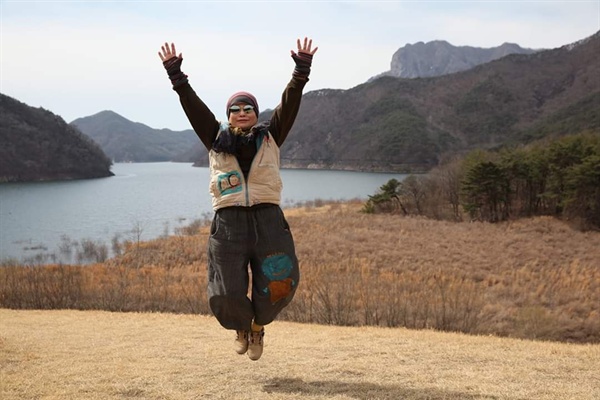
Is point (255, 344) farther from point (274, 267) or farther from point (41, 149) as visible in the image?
point (41, 149)

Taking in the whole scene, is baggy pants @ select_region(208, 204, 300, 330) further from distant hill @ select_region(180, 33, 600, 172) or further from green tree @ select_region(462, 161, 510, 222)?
distant hill @ select_region(180, 33, 600, 172)

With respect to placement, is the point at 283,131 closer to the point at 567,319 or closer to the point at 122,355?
the point at 122,355

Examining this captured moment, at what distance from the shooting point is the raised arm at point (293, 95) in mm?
4680

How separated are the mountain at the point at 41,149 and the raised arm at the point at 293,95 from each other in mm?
107701

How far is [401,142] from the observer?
140 m

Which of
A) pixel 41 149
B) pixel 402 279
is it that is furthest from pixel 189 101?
pixel 41 149

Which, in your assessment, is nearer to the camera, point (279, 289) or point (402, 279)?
point (279, 289)

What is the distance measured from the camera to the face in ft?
16.2

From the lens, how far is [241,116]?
4.95m

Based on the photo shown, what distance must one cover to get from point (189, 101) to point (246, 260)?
151cm

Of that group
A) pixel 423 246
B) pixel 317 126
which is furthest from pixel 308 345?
pixel 317 126

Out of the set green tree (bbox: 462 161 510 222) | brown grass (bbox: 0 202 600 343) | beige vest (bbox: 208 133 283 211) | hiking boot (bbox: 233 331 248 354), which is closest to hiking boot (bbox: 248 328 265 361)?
hiking boot (bbox: 233 331 248 354)

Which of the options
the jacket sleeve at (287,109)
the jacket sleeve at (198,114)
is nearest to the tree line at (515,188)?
the jacket sleeve at (287,109)

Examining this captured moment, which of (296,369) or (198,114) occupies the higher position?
(198,114)
